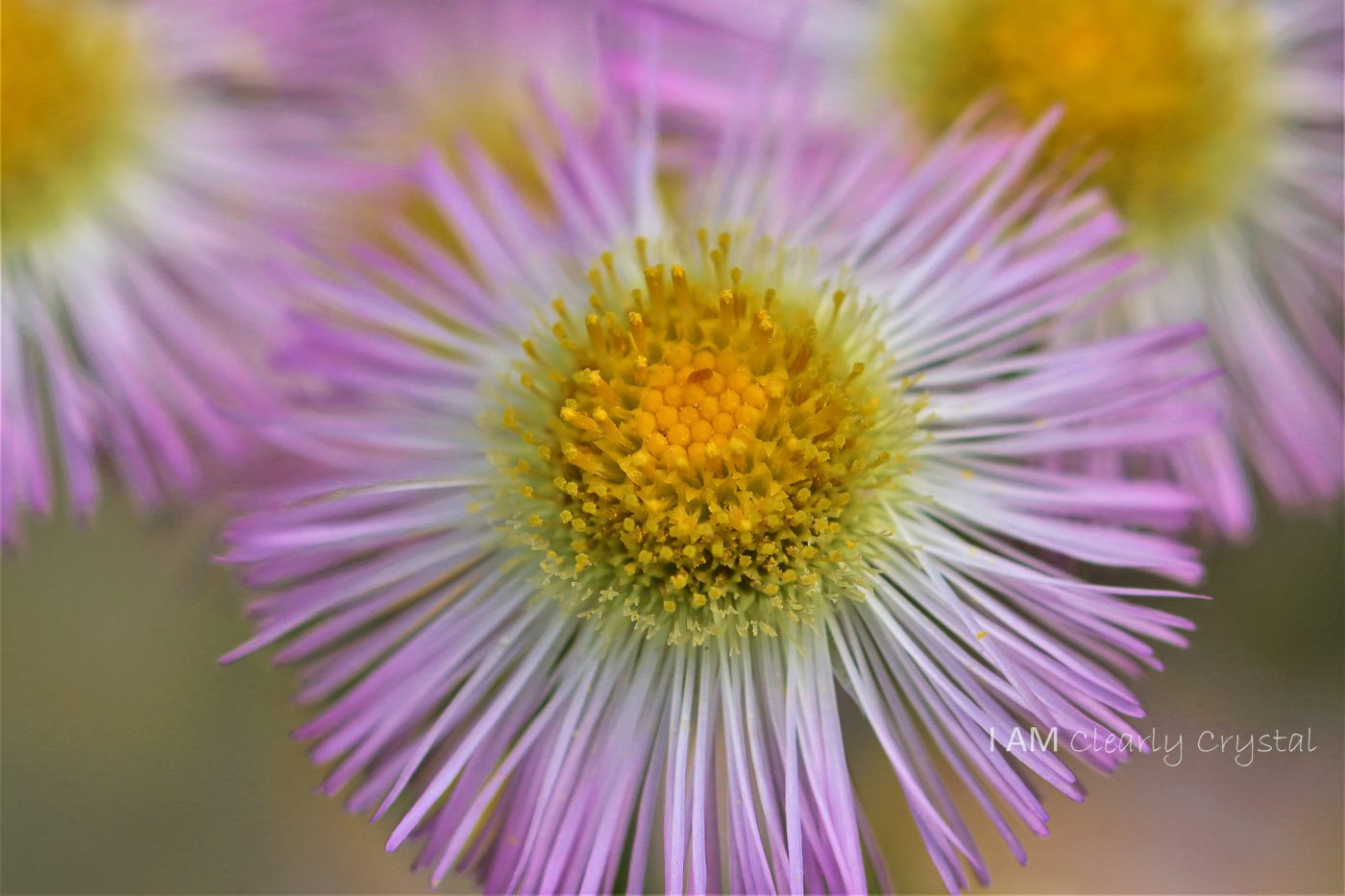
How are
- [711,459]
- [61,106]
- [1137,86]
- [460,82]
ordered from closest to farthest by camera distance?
[711,459] < [1137,86] < [61,106] < [460,82]

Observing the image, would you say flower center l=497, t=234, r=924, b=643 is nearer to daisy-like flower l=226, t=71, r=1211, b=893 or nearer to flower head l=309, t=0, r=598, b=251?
daisy-like flower l=226, t=71, r=1211, b=893

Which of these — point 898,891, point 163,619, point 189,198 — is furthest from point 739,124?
point 163,619

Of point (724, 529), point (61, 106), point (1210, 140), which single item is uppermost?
point (61, 106)

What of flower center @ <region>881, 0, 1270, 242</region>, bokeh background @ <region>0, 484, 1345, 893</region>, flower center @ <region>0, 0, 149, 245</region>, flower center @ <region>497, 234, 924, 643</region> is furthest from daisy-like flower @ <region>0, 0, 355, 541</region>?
flower center @ <region>881, 0, 1270, 242</region>

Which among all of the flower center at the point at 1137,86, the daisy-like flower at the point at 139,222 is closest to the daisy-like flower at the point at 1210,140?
the flower center at the point at 1137,86

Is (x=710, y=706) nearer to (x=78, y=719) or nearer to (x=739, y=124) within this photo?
(x=739, y=124)

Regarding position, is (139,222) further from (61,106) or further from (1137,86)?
(1137,86)

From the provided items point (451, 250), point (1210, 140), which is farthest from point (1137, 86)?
point (451, 250)
